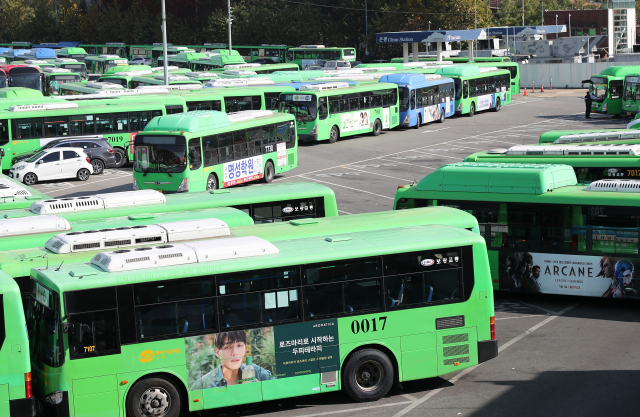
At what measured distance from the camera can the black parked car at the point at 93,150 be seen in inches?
1287

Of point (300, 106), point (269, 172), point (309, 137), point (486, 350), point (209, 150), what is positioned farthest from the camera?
point (309, 137)

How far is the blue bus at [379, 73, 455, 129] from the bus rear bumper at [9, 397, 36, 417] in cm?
3588

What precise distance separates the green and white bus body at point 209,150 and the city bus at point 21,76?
2735cm

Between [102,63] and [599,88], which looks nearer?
[599,88]

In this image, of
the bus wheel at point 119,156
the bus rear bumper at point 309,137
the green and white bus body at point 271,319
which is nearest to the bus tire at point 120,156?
the bus wheel at point 119,156

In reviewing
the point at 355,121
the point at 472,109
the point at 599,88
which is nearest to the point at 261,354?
the point at 355,121

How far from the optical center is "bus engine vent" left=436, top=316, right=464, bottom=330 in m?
12.1

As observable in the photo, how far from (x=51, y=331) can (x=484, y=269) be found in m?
6.34

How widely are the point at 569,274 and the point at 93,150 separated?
22703 millimetres

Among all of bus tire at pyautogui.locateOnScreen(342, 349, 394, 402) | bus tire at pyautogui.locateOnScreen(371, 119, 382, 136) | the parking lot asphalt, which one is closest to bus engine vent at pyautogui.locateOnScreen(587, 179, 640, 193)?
the parking lot asphalt

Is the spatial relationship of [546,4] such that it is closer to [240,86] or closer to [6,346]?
[240,86]

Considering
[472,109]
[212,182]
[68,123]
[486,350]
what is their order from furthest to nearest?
[472,109] → [68,123] → [212,182] → [486,350]

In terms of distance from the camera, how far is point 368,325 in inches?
461

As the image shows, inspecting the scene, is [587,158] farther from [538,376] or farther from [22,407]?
[22,407]
